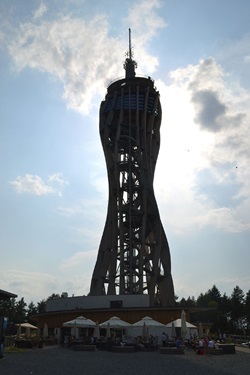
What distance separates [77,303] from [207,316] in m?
61.6

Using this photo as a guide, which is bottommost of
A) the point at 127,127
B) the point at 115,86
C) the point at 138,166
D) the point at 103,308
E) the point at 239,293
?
the point at 103,308

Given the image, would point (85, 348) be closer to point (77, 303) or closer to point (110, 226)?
point (77, 303)

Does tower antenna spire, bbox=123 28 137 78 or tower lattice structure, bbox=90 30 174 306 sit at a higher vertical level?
tower antenna spire, bbox=123 28 137 78

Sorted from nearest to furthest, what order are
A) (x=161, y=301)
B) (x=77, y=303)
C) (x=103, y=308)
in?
(x=103, y=308), (x=77, y=303), (x=161, y=301)

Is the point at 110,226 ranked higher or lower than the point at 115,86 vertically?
lower

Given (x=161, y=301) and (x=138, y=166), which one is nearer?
(x=161, y=301)

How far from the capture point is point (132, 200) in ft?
144

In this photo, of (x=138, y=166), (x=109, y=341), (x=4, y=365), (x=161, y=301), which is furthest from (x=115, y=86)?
(x=4, y=365)

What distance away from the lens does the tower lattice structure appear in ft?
135

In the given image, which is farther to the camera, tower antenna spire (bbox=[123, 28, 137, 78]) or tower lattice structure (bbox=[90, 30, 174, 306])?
tower antenna spire (bbox=[123, 28, 137, 78])

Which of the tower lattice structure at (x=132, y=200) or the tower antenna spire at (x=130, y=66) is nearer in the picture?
the tower lattice structure at (x=132, y=200)

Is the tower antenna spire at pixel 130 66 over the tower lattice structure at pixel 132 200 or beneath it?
over

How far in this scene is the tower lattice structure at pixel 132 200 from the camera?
41.1 meters

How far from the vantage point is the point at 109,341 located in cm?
2316
